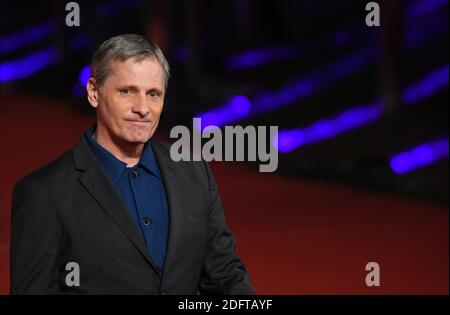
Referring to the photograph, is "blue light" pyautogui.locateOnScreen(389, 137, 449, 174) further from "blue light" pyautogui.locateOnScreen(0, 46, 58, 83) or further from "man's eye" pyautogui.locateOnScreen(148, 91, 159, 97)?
"blue light" pyautogui.locateOnScreen(0, 46, 58, 83)

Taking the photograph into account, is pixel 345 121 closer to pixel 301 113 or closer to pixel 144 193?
pixel 301 113

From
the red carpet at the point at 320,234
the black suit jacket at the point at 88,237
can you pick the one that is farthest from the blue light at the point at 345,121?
the black suit jacket at the point at 88,237

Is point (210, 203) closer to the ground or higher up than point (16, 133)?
closer to the ground

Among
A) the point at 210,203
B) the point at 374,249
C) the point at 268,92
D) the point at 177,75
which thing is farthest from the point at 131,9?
the point at 210,203

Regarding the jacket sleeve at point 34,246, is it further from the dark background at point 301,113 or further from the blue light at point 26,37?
the blue light at point 26,37

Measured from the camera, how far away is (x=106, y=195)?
1803 millimetres

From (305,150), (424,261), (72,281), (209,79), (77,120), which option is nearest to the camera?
(72,281)

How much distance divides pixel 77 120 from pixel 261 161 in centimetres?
293

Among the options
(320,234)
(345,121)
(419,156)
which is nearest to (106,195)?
(320,234)

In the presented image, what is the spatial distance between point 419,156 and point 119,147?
7.14 m

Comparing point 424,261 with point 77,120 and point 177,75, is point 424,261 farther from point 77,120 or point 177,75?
point 177,75

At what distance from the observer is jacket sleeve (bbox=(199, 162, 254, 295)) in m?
1.93

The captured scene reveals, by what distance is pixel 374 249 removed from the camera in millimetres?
5938

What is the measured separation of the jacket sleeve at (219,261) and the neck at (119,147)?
0.19 metres
